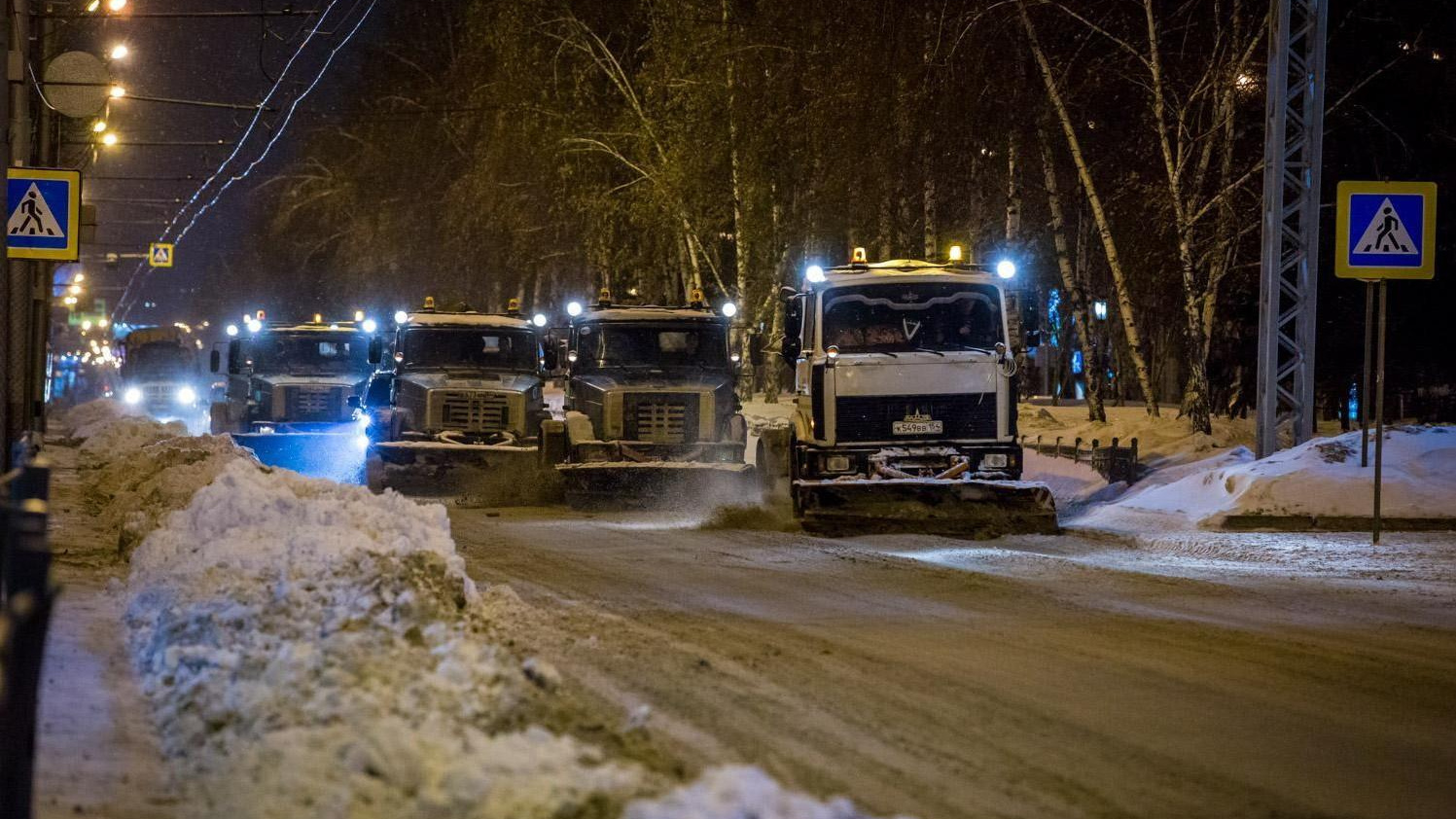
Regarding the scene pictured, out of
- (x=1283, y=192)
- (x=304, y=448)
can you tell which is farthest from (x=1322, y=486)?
(x=304, y=448)

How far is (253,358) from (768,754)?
2726 centimetres

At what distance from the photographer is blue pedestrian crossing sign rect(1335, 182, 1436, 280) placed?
15.6m

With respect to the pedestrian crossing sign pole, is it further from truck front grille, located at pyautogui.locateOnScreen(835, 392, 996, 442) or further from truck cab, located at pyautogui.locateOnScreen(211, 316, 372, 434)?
truck cab, located at pyautogui.locateOnScreen(211, 316, 372, 434)

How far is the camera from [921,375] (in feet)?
58.6

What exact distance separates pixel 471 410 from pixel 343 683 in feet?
54.3

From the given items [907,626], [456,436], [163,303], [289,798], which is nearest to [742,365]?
[456,436]

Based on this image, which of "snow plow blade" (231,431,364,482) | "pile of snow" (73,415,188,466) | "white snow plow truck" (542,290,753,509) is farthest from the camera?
"snow plow blade" (231,431,364,482)

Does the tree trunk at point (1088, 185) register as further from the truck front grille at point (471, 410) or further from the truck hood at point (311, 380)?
the truck hood at point (311, 380)

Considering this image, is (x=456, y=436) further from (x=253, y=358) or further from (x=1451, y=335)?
(x=1451, y=335)

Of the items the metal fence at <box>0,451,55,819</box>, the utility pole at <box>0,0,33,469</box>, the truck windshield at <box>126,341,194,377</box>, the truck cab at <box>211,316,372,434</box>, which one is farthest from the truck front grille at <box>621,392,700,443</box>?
the truck windshield at <box>126,341,194,377</box>

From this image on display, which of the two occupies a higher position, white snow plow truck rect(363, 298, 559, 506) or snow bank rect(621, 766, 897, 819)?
white snow plow truck rect(363, 298, 559, 506)

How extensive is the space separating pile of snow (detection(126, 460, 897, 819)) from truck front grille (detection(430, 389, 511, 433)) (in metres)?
11.5

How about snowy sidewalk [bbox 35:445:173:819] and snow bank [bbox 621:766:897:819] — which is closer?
snow bank [bbox 621:766:897:819]

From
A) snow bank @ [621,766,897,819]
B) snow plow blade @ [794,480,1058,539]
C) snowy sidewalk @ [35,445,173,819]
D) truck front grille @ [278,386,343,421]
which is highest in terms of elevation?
truck front grille @ [278,386,343,421]
